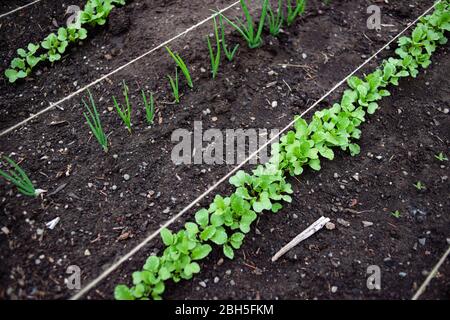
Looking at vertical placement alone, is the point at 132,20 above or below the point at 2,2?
below

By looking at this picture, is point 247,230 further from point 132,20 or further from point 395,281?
point 132,20

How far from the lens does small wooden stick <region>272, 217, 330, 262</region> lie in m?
1.71

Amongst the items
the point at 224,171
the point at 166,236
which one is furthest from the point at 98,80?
the point at 166,236

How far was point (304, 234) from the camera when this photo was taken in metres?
1.76

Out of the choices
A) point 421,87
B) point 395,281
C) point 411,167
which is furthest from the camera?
point 421,87

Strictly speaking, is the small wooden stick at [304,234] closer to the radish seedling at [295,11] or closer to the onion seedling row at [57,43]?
the radish seedling at [295,11]

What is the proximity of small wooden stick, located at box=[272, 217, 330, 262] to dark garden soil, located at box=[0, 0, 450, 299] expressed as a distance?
0.12ft

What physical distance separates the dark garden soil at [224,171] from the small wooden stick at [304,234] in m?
0.04

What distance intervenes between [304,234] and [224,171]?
1.78 feet

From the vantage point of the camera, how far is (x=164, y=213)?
1.80 m

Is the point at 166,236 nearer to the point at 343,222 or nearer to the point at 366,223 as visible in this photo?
the point at 343,222

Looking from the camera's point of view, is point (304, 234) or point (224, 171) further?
point (224, 171)
